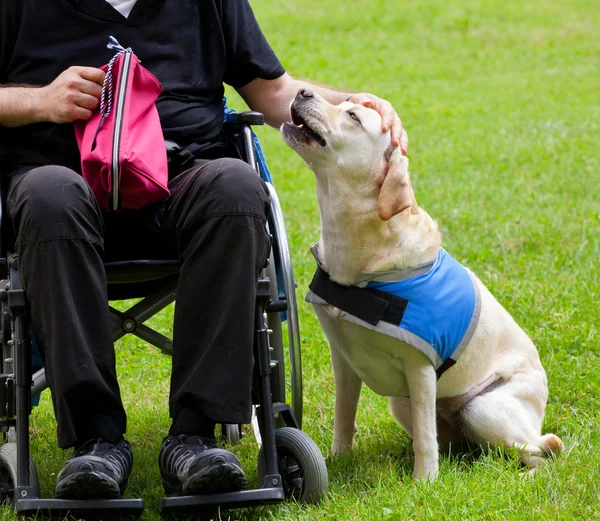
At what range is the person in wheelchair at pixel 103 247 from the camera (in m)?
2.53

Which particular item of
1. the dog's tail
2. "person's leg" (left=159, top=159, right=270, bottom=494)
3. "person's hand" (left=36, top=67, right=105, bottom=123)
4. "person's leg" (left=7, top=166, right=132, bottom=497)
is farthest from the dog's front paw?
"person's hand" (left=36, top=67, right=105, bottom=123)

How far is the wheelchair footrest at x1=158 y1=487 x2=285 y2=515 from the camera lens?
2504 millimetres

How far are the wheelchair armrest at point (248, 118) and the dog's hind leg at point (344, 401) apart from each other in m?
0.82

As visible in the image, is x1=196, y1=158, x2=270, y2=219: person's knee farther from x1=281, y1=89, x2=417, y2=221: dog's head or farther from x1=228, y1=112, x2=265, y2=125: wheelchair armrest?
x1=228, y1=112, x2=265, y2=125: wheelchair armrest

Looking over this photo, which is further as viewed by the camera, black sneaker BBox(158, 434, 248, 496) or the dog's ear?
the dog's ear

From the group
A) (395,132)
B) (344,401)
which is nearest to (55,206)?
(395,132)

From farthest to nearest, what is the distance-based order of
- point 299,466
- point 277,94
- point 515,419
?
point 277,94 < point 515,419 < point 299,466

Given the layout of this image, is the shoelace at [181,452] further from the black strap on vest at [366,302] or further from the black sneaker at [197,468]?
the black strap on vest at [366,302]

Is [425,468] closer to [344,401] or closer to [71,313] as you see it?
[344,401]

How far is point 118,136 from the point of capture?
2.73 meters

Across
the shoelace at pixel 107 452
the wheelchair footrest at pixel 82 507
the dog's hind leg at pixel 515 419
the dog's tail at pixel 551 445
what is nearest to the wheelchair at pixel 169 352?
the wheelchair footrest at pixel 82 507

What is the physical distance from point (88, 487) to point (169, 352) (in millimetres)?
907

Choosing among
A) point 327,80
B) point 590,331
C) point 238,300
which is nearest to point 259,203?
point 238,300

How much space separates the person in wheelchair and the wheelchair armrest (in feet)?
0.64
